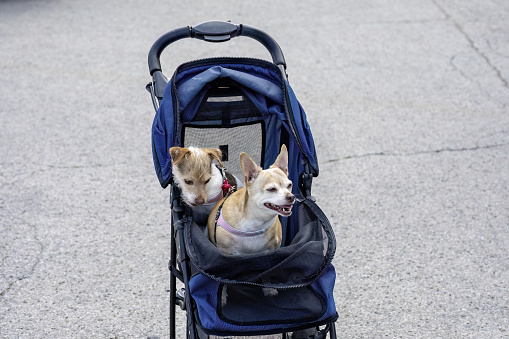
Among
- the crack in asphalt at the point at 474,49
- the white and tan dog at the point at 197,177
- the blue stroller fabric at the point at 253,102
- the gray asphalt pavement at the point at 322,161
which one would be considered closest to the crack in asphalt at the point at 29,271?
the gray asphalt pavement at the point at 322,161

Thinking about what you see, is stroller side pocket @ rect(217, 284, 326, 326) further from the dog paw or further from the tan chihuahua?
the tan chihuahua

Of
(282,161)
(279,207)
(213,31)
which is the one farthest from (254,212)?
Answer: (213,31)

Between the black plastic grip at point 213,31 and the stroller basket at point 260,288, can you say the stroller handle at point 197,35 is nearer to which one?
the black plastic grip at point 213,31

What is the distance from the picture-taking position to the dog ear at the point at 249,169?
8.87ft

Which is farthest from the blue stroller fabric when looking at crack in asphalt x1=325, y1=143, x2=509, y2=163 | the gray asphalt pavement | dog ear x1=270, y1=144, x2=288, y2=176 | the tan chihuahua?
crack in asphalt x1=325, y1=143, x2=509, y2=163

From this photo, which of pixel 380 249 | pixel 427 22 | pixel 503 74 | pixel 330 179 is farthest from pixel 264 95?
pixel 427 22

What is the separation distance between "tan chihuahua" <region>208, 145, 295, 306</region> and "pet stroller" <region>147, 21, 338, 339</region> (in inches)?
4.4

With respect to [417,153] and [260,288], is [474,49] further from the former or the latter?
[260,288]

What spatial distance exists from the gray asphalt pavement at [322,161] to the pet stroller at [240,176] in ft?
3.40

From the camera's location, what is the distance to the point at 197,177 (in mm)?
3029

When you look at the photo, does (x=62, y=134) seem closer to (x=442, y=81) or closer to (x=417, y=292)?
(x=417, y=292)

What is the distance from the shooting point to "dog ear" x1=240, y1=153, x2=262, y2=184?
2.71 metres

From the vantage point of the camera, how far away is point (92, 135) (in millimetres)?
5688

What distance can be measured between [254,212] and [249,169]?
0.19m
